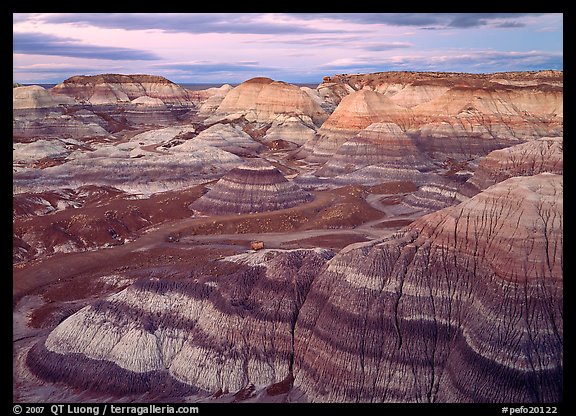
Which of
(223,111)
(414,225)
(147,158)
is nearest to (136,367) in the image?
(414,225)

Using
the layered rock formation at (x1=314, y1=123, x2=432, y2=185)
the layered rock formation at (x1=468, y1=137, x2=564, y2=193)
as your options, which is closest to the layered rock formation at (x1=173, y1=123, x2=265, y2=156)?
the layered rock formation at (x1=314, y1=123, x2=432, y2=185)

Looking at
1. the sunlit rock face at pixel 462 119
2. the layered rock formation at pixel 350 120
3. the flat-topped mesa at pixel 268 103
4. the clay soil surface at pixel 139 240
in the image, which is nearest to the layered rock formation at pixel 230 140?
the layered rock formation at pixel 350 120

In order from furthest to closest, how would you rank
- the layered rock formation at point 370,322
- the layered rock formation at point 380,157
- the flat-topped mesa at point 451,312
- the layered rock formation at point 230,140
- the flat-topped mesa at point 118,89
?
the flat-topped mesa at point 118,89 < the layered rock formation at point 230,140 < the layered rock formation at point 380,157 < the layered rock formation at point 370,322 < the flat-topped mesa at point 451,312

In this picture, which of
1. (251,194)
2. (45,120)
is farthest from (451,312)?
(45,120)

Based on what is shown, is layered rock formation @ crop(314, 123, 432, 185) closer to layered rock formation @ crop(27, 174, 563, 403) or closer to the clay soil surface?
the clay soil surface

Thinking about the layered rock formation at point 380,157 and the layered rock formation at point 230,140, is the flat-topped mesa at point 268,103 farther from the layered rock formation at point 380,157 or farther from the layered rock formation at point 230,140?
the layered rock formation at point 380,157
